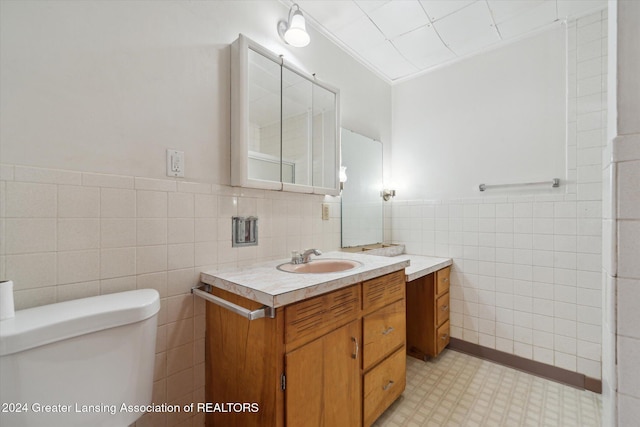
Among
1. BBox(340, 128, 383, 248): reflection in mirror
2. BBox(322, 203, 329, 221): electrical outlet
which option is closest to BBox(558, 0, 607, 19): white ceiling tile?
BBox(340, 128, 383, 248): reflection in mirror

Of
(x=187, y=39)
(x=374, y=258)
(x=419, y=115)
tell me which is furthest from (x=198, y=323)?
(x=419, y=115)

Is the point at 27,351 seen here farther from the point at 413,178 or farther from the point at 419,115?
the point at 419,115

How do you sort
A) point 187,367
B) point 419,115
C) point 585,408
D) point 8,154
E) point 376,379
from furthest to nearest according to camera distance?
point 419,115
point 585,408
point 376,379
point 187,367
point 8,154

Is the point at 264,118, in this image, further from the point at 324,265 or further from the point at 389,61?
the point at 389,61

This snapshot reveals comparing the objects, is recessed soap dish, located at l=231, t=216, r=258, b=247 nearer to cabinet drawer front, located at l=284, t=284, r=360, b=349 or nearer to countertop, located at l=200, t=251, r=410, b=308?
countertop, located at l=200, t=251, r=410, b=308

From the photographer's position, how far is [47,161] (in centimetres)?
95

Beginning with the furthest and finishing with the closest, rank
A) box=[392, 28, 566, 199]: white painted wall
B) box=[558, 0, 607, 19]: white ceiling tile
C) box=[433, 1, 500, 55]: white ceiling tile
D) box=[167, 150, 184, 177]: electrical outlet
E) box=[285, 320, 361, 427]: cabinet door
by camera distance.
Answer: box=[392, 28, 566, 199]: white painted wall, box=[433, 1, 500, 55]: white ceiling tile, box=[558, 0, 607, 19]: white ceiling tile, box=[167, 150, 184, 177]: electrical outlet, box=[285, 320, 361, 427]: cabinet door

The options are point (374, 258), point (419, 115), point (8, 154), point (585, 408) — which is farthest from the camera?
point (419, 115)

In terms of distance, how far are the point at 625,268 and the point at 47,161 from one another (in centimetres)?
172

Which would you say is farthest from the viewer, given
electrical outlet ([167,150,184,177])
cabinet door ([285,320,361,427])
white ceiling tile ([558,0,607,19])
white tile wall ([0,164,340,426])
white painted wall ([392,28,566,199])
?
white painted wall ([392,28,566,199])

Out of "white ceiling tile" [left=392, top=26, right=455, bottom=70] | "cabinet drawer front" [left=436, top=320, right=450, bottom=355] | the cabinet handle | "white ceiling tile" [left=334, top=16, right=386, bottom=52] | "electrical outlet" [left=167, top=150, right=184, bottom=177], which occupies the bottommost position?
→ "cabinet drawer front" [left=436, top=320, right=450, bottom=355]

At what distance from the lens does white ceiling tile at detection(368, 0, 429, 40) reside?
1772mm

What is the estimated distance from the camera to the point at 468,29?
78.2 inches

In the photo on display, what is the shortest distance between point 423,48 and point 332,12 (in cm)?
84
